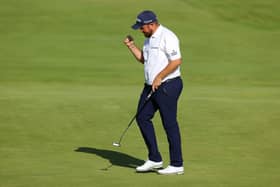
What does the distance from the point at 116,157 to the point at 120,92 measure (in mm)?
5445

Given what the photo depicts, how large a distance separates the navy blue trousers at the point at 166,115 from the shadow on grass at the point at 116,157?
2.18 feet

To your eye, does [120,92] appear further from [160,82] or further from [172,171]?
[160,82]

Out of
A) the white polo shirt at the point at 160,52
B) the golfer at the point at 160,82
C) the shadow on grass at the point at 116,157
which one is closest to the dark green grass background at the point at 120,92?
the shadow on grass at the point at 116,157

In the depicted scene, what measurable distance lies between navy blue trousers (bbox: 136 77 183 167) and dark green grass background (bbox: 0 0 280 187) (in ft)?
0.99

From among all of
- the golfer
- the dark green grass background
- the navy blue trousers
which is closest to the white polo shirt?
the golfer

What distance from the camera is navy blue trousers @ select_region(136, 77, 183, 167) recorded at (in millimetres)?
10000

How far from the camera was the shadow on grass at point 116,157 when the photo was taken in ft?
35.8

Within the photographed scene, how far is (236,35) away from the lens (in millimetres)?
25344

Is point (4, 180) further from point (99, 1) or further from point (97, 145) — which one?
point (99, 1)

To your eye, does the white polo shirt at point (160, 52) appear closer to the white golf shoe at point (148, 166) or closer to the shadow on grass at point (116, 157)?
the white golf shoe at point (148, 166)

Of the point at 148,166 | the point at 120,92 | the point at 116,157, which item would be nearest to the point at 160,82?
the point at 148,166

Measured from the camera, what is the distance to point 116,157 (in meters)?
11.3

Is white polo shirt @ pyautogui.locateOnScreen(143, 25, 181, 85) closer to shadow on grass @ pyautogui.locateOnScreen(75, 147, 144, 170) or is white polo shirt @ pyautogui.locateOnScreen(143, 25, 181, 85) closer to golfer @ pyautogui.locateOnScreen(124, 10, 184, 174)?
golfer @ pyautogui.locateOnScreen(124, 10, 184, 174)

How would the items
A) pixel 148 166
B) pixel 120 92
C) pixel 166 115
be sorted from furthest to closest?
pixel 120 92
pixel 148 166
pixel 166 115
